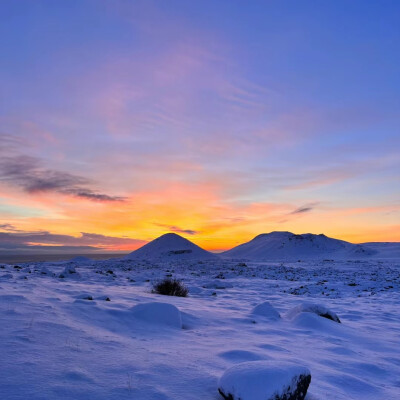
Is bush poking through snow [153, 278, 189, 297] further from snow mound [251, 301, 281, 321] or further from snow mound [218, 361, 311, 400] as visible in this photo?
snow mound [218, 361, 311, 400]

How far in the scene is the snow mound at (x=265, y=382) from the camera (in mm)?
2730

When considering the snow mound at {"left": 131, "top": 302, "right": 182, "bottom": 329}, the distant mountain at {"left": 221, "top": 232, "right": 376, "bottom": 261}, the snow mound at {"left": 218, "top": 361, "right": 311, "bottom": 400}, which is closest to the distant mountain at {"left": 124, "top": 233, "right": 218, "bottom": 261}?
the distant mountain at {"left": 221, "top": 232, "right": 376, "bottom": 261}

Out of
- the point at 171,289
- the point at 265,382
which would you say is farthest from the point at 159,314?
the point at 171,289

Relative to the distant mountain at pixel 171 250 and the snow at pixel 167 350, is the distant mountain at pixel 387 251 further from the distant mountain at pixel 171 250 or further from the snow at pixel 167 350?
the snow at pixel 167 350

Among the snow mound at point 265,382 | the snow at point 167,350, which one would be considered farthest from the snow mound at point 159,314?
the snow mound at point 265,382

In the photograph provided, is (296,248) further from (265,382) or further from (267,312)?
(265,382)

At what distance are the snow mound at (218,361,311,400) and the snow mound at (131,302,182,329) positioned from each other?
265 centimetres

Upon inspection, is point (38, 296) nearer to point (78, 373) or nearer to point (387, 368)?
point (78, 373)

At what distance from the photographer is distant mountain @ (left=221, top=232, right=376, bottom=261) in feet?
146

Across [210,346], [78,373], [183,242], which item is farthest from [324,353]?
[183,242]

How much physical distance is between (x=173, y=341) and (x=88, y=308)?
187 centimetres

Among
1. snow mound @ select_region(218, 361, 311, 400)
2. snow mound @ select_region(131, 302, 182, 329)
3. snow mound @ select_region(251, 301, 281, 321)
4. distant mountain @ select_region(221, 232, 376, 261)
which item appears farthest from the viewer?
distant mountain @ select_region(221, 232, 376, 261)

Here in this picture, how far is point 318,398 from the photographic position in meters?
3.15

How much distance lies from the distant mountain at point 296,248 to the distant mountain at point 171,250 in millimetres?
7495
